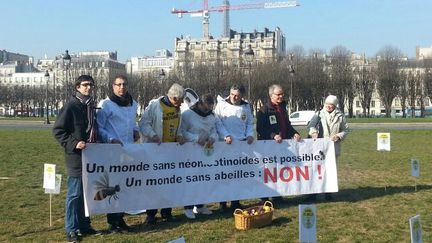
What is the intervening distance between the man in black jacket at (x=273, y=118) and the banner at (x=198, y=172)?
22cm

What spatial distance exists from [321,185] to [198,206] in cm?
245

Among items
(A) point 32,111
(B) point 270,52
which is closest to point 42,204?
(A) point 32,111

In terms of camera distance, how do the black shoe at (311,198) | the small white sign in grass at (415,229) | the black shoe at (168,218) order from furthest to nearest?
the black shoe at (311,198) → the black shoe at (168,218) → the small white sign in grass at (415,229)

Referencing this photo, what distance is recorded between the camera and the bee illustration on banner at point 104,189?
703 cm

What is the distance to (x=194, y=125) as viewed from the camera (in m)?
8.04

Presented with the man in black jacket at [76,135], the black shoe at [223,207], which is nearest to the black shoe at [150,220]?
the man in black jacket at [76,135]

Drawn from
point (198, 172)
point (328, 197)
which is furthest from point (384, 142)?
point (198, 172)

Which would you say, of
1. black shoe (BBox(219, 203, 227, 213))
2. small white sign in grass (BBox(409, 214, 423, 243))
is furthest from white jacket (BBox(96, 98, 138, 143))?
small white sign in grass (BBox(409, 214, 423, 243))

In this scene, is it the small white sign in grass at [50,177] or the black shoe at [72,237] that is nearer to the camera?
the black shoe at [72,237]

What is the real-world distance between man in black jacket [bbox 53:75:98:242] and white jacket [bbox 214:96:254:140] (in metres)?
2.34

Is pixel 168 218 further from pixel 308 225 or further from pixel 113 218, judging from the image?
pixel 308 225

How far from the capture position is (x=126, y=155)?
24.1 feet

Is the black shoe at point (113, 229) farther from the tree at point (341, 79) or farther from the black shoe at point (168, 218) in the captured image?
the tree at point (341, 79)

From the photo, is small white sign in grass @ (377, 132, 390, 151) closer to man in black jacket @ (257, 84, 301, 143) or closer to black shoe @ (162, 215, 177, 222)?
man in black jacket @ (257, 84, 301, 143)
